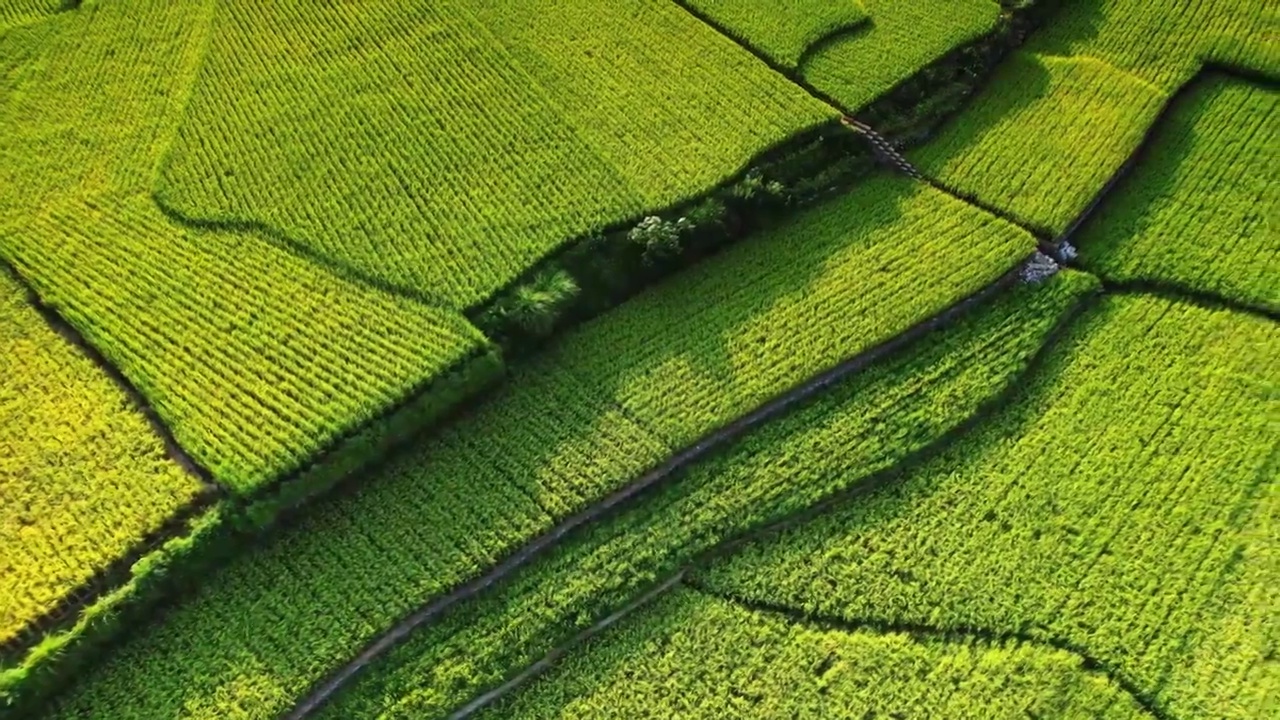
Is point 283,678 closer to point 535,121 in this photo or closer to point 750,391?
point 750,391

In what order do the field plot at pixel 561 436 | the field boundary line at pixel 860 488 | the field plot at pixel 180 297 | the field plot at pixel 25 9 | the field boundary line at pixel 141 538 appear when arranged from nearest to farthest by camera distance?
the field boundary line at pixel 141 538 → the field plot at pixel 561 436 → the field boundary line at pixel 860 488 → the field plot at pixel 180 297 → the field plot at pixel 25 9

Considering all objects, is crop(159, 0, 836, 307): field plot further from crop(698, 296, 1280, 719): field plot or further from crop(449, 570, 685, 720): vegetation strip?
crop(698, 296, 1280, 719): field plot

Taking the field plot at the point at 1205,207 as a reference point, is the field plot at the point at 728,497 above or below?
below

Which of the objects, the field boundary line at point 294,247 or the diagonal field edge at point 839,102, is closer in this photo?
the field boundary line at point 294,247

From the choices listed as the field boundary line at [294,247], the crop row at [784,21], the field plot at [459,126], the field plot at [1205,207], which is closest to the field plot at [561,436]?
the field plot at [459,126]

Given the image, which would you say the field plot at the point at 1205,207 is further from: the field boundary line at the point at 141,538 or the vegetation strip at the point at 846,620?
the field boundary line at the point at 141,538

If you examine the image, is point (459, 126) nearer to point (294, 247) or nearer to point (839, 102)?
point (294, 247)

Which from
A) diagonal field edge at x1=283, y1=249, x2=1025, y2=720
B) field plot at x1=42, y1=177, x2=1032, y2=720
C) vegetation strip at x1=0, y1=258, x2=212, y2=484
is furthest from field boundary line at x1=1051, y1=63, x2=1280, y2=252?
vegetation strip at x1=0, y1=258, x2=212, y2=484
